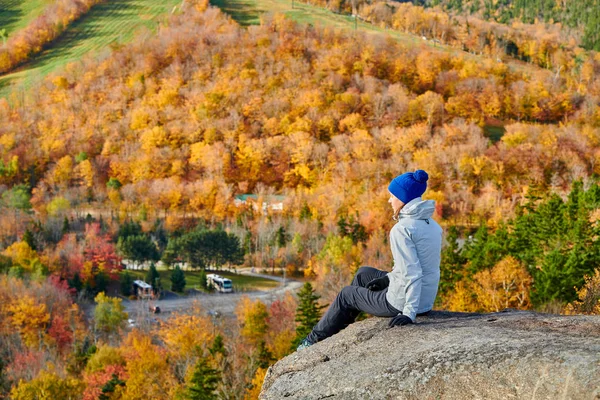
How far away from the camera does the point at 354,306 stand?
878 centimetres

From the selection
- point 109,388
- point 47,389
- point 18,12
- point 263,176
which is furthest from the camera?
point 18,12

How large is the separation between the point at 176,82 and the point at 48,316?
94236mm

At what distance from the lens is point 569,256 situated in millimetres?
33062

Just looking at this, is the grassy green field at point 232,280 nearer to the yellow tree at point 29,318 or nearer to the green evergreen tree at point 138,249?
the green evergreen tree at point 138,249

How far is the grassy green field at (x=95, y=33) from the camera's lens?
147m

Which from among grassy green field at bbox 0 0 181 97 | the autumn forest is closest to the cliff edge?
the autumn forest

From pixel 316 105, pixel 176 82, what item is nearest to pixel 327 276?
pixel 316 105

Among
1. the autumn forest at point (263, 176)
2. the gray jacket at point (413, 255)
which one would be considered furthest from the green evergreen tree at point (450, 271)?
the gray jacket at point (413, 255)

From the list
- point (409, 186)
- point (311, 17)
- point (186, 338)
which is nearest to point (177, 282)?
point (186, 338)

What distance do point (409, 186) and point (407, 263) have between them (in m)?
1.02

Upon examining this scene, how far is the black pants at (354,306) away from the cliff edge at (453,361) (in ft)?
0.79

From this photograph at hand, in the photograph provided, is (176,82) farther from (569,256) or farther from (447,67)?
(569,256)

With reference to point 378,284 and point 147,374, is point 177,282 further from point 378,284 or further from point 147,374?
point 378,284

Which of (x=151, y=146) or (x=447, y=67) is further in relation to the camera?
(x=447, y=67)
